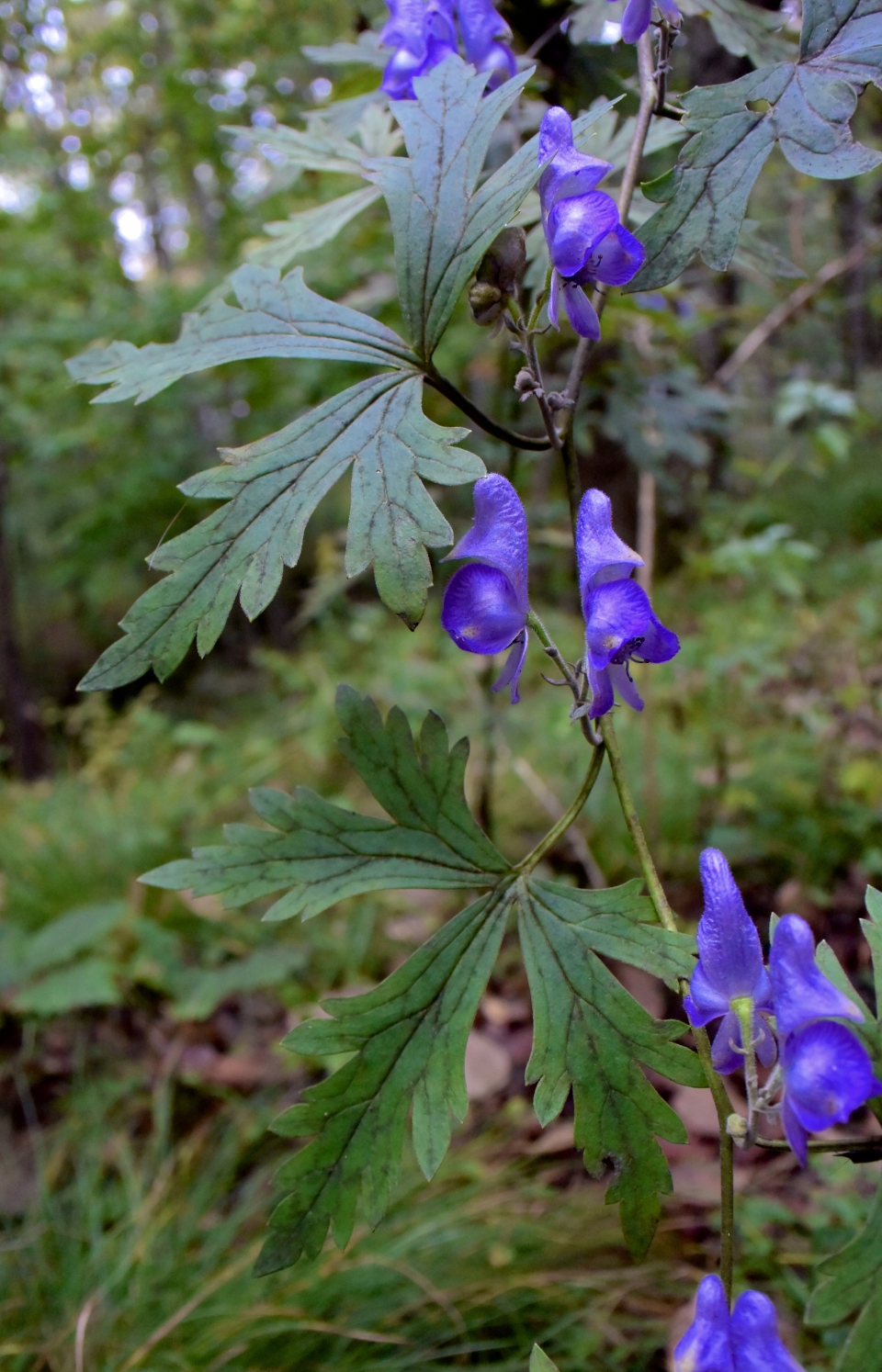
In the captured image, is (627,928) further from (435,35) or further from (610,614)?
(435,35)

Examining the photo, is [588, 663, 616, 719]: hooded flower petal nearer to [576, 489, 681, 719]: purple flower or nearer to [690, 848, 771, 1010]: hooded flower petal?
[576, 489, 681, 719]: purple flower

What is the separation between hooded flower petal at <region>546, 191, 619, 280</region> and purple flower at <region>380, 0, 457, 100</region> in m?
0.33

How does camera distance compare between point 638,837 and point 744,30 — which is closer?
point 638,837

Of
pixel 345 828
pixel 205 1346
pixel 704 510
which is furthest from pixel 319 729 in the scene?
pixel 345 828

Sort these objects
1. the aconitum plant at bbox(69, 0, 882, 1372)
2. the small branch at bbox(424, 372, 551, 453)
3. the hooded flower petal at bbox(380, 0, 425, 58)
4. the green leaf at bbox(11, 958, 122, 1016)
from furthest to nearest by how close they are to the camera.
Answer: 1. the green leaf at bbox(11, 958, 122, 1016)
2. the hooded flower petal at bbox(380, 0, 425, 58)
3. the small branch at bbox(424, 372, 551, 453)
4. the aconitum plant at bbox(69, 0, 882, 1372)

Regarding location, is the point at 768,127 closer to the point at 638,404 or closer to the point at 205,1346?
the point at 638,404

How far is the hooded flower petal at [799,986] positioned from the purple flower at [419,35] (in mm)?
763

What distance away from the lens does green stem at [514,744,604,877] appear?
2.16 ft

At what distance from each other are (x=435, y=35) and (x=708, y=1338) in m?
0.99

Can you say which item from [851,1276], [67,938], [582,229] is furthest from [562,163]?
[67,938]

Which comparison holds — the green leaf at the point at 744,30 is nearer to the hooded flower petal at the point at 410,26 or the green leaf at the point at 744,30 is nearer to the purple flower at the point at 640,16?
the purple flower at the point at 640,16

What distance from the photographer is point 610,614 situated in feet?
1.99

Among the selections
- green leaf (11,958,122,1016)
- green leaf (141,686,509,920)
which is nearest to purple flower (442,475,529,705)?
green leaf (141,686,509,920)

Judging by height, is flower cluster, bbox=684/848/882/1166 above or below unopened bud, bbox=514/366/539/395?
below
